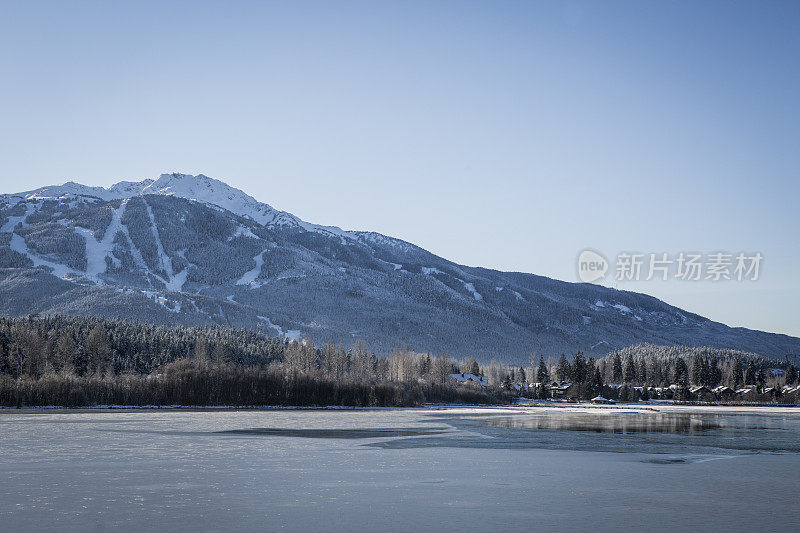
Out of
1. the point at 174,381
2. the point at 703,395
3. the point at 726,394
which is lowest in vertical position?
the point at 703,395

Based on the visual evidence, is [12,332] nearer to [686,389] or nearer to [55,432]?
[55,432]

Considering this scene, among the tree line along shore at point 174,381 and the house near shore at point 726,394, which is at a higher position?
the tree line along shore at point 174,381

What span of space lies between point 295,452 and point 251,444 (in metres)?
6.64

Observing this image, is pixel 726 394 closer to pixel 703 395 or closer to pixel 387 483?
pixel 703 395

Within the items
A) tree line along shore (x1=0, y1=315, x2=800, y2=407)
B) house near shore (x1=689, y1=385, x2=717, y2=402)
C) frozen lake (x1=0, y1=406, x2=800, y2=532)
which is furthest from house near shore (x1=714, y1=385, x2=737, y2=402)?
frozen lake (x1=0, y1=406, x2=800, y2=532)

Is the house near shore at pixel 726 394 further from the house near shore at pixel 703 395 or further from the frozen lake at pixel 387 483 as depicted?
the frozen lake at pixel 387 483

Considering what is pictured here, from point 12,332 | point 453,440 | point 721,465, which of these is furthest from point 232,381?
point 721,465

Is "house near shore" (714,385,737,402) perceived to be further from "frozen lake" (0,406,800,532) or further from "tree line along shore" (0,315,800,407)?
"frozen lake" (0,406,800,532)

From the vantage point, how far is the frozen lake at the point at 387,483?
2491cm

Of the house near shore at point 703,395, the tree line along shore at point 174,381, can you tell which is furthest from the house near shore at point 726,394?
the house near shore at point 703,395

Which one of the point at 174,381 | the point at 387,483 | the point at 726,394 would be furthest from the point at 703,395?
the point at 387,483

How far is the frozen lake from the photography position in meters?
24.9

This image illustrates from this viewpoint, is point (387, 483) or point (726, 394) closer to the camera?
point (387, 483)

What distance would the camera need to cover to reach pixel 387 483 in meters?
33.2
